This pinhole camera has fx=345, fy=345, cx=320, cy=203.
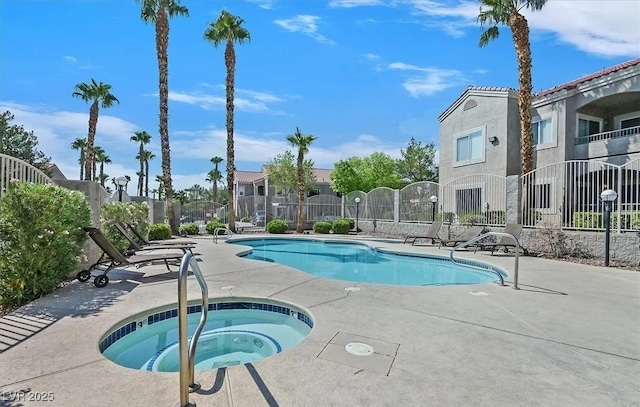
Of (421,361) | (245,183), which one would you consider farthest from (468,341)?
(245,183)

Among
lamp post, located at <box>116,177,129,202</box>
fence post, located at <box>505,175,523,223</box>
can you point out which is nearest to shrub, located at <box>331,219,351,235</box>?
fence post, located at <box>505,175,523,223</box>

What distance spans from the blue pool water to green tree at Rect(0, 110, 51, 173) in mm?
24716

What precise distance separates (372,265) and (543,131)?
12.6m

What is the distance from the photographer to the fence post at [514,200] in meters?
12.6

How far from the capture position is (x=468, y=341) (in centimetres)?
380

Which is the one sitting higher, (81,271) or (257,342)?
(81,271)

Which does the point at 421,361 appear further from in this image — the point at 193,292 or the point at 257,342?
the point at 193,292

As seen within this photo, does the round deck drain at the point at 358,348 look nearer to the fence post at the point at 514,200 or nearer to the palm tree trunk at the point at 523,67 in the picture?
the fence post at the point at 514,200

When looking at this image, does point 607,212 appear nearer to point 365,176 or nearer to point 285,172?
point 365,176

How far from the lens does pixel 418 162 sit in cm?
3628

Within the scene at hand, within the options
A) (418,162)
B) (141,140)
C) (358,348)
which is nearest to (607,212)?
(358,348)

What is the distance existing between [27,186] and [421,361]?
20.7 feet

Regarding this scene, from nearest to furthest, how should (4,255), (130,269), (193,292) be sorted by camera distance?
1. (4,255)
2. (193,292)
3. (130,269)

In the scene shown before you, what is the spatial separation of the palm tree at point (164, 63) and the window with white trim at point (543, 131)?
1961 cm
